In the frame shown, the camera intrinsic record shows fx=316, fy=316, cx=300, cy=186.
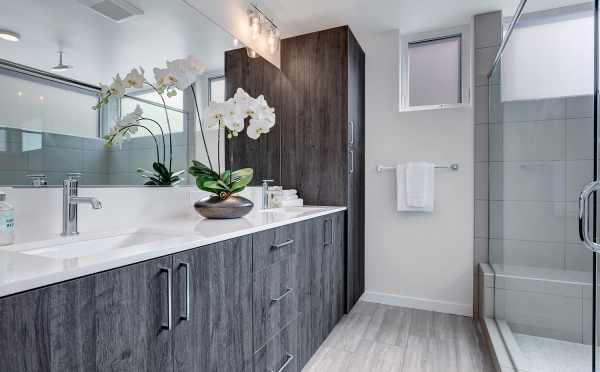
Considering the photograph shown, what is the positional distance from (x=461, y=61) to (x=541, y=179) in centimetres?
136

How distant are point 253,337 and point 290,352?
1.27 ft

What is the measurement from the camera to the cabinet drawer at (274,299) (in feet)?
4.10

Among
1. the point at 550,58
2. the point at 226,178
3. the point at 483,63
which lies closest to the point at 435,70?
the point at 483,63

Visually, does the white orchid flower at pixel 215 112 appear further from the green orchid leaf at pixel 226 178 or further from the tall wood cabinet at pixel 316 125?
the tall wood cabinet at pixel 316 125

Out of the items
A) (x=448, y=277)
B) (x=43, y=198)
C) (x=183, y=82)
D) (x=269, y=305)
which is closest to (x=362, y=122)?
(x=448, y=277)

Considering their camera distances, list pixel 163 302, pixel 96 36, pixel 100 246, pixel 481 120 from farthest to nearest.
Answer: pixel 481 120, pixel 96 36, pixel 100 246, pixel 163 302

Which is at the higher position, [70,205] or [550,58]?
[550,58]

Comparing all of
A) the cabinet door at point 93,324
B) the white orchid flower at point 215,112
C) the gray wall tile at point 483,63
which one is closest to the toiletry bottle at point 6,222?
the cabinet door at point 93,324

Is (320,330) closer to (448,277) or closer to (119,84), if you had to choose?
(448,277)

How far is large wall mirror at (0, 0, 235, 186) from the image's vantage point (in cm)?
97

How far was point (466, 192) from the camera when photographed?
2.48 metres

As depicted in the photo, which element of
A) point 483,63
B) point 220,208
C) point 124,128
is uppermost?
point 483,63

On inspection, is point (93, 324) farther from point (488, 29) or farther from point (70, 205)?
point (488, 29)

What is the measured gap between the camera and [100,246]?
105cm
